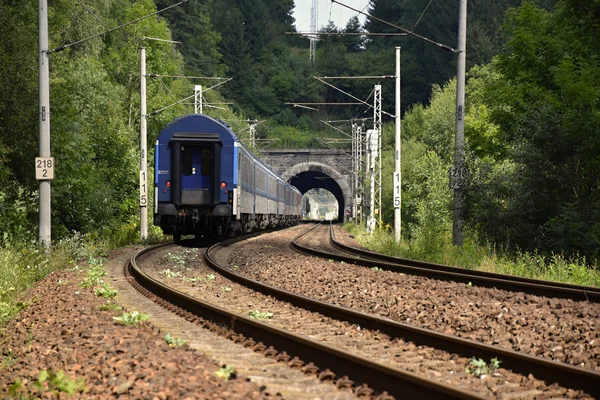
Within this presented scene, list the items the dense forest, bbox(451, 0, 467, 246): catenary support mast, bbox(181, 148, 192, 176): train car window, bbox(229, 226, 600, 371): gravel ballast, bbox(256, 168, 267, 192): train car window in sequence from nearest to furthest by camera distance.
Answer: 1. bbox(229, 226, 600, 371): gravel ballast
2. the dense forest
3. bbox(451, 0, 467, 246): catenary support mast
4. bbox(181, 148, 192, 176): train car window
5. bbox(256, 168, 267, 192): train car window

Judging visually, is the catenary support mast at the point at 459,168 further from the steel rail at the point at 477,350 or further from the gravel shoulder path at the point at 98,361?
the gravel shoulder path at the point at 98,361

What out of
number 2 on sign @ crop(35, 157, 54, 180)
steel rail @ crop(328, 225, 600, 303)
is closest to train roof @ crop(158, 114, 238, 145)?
number 2 on sign @ crop(35, 157, 54, 180)

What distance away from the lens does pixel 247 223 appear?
29.7 m

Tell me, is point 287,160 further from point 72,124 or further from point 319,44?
point 319,44

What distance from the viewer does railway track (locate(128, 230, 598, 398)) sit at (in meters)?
5.68

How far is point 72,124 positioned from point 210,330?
1550 centimetres

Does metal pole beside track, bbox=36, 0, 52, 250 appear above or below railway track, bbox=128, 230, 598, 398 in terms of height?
above

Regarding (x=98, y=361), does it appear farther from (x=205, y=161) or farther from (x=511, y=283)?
(x=205, y=161)

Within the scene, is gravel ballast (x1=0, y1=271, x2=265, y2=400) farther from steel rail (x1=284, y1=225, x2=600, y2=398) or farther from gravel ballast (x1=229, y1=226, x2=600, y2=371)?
gravel ballast (x1=229, y1=226, x2=600, y2=371)

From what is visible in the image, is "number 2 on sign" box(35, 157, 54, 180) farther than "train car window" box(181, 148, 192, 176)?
No

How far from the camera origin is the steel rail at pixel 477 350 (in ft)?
19.9

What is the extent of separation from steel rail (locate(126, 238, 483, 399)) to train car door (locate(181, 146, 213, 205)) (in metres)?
13.7

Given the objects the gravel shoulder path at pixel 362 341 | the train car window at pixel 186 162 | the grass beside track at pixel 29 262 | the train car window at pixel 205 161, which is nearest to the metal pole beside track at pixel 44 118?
the grass beside track at pixel 29 262

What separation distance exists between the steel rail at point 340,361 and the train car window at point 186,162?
45.7 ft
